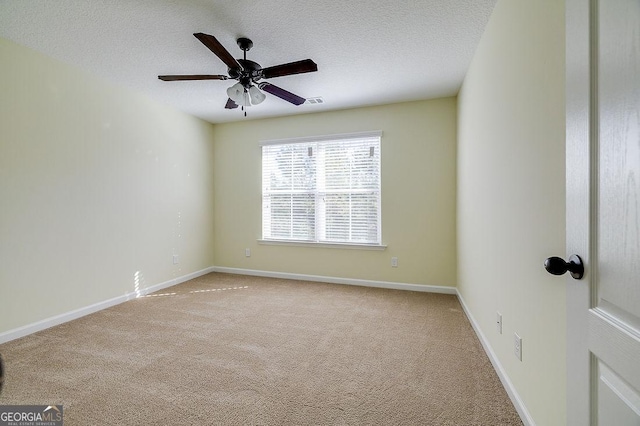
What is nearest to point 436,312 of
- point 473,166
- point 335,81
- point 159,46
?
point 473,166

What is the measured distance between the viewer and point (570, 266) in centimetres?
80

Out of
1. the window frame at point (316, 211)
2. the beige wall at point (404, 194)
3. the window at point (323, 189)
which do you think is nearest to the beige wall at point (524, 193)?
the beige wall at point (404, 194)

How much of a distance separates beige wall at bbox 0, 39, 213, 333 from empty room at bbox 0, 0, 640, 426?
0.02 metres

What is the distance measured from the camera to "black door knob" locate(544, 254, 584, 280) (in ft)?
2.56

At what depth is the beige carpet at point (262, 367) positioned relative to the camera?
5.37 feet

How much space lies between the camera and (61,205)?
286 cm

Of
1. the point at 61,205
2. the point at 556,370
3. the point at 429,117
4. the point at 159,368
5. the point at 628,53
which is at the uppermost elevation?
the point at 429,117

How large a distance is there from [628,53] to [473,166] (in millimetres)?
2293

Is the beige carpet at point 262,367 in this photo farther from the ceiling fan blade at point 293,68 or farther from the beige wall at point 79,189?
the ceiling fan blade at point 293,68

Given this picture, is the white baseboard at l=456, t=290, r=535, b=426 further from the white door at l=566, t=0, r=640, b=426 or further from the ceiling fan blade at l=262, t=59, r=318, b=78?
the ceiling fan blade at l=262, t=59, r=318, b=78

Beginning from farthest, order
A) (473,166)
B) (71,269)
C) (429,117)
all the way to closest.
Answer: (429,117) < (71,269) < (473,166)

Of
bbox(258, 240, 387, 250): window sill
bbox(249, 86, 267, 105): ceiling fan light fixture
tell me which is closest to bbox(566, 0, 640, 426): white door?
bbox(249, 86, 267, 105): ceiling fan light fixture

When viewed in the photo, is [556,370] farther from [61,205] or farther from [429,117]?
[61,205]

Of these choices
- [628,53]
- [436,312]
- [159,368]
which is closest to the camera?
[628,53]
